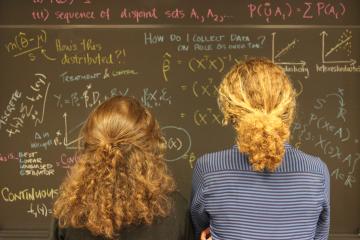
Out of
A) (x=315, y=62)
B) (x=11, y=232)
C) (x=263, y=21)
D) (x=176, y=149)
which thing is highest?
(x=263, y=21)

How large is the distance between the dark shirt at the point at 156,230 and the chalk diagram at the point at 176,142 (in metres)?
0.99

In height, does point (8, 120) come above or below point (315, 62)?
below

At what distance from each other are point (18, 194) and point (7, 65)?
0.77 m

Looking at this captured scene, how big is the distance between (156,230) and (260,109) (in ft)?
1.76

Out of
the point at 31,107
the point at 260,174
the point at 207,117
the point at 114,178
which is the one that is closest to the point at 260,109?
the point at 260,174

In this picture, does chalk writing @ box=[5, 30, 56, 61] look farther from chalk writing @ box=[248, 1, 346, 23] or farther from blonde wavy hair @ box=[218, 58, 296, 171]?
blonde wavy hair @ box=[218, 58, 296, 171]

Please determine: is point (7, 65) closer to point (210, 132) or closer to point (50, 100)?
point (50, 100)

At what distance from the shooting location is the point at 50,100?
97.5 inches

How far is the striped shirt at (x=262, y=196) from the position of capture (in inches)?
54.9

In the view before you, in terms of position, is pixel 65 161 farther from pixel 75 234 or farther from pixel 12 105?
pixel 75 234

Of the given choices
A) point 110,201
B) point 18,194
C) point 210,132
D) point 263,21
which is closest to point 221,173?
point 110,201

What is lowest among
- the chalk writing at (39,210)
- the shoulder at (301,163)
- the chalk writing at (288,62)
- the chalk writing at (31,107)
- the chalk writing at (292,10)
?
the chalk writing at (39,210)

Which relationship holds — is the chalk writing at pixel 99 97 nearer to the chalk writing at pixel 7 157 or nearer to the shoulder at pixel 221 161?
the chalk writing at pixel 7 157

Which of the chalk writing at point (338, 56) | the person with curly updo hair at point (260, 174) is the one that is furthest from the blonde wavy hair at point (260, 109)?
the chalk writing at point (338, 56)
